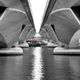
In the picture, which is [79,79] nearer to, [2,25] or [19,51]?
[2,25]

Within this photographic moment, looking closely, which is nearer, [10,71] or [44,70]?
[10,71]

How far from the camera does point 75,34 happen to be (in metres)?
34.1

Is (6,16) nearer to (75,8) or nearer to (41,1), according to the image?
(75,8)

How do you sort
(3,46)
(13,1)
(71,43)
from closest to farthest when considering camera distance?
(13,1)
(71,43)
(3,46)

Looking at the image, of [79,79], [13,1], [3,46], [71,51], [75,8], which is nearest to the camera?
[79,79]

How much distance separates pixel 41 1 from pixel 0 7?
1076 centimetres

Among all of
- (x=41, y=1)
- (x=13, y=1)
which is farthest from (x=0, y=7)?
(x=41, y=1)

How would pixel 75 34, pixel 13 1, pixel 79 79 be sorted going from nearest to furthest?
pixel 79 79
pixel 13 1
pixel 75 34

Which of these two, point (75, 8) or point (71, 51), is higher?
point (75, 8)

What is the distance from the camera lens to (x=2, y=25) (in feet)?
95.5

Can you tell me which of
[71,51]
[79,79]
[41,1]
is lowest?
[79,79]

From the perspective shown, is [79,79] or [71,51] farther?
[71,51]

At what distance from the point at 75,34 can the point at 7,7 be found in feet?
43.4

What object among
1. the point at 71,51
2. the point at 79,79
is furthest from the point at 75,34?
the point at 79,79
